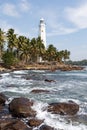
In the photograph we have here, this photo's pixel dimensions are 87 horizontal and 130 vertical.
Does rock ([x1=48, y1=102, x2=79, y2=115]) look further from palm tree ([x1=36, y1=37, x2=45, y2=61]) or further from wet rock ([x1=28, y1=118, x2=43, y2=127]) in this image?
palm tree ([x1=36, y1=37, x2=45, y2=61])

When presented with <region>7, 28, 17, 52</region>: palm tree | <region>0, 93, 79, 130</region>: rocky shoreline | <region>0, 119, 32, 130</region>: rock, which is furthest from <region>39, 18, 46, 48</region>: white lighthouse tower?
<region>0, 119, 32, 130</region>: rock

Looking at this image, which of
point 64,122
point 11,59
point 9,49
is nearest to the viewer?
point 64,122

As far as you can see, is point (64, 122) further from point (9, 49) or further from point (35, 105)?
point (9, 49)

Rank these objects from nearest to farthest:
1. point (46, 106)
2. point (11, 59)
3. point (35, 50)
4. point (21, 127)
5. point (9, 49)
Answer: point (21, 127) < point (46, 106) < point (11, 59) < point (9, 49) < point (35, 50)

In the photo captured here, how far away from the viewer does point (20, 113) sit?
56.5ft

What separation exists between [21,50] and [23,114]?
80.7m

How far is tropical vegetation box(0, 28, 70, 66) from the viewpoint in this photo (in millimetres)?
80219

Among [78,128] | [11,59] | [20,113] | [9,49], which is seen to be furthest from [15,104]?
[9,49]

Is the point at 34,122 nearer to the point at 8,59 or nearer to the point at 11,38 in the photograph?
the point at 8,59

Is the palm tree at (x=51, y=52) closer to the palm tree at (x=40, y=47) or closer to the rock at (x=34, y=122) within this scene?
the palm tree at (x=40, y=47)

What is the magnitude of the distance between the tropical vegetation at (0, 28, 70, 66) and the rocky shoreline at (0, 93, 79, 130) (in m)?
59.0

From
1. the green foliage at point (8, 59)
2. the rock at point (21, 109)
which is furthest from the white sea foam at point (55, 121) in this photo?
the green foliage at point (8, 59)

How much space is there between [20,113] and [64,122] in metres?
2.78

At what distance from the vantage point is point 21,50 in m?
97.3
